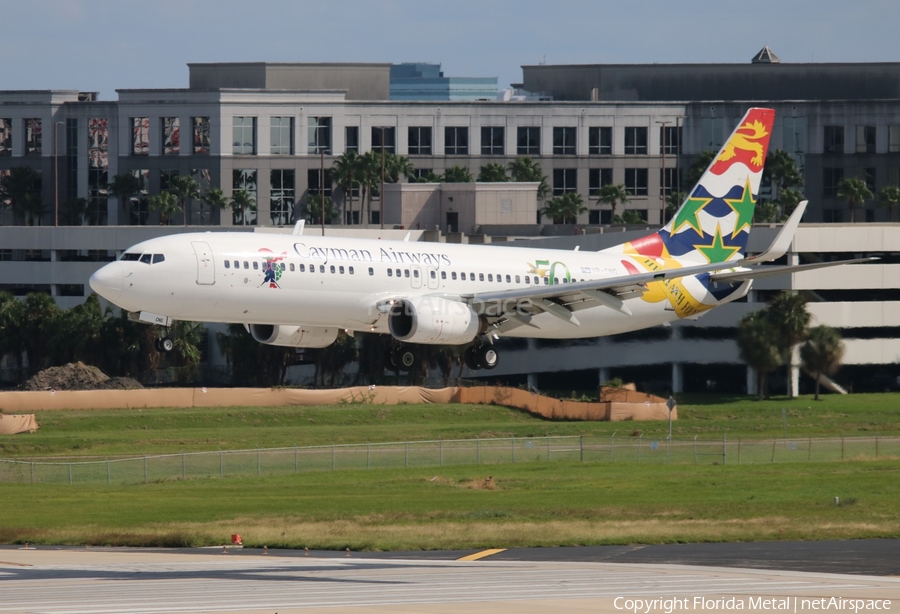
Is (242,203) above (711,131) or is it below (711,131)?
below

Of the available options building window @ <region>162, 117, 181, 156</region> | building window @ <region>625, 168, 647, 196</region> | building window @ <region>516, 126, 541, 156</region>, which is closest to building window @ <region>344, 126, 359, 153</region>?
building window @ <region>162, 117, 181, 156</region>

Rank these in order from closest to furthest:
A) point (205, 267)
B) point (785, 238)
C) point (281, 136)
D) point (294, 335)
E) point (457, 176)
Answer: point (205, 267) < point (294, 335) < point (785, 238) < point (281, 136) < point (457, 176)

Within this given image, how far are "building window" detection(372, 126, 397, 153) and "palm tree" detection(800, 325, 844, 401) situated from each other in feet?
250

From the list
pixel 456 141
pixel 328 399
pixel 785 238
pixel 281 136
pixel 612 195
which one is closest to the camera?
pixel 785 238

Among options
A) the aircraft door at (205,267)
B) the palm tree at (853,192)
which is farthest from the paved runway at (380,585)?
the palm tree at (853,192)

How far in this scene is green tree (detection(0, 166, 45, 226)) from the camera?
17029 cm

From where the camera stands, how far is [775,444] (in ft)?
278

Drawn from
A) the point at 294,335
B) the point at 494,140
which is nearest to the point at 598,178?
the point at 494,140

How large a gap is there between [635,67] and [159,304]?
143 metres

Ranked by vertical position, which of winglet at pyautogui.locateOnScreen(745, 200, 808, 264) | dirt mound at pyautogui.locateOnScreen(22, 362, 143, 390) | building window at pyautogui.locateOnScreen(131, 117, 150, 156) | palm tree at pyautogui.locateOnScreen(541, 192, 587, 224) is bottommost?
dirt mound at pyautogui.locateOnScreen(22, 362, 143, 390)

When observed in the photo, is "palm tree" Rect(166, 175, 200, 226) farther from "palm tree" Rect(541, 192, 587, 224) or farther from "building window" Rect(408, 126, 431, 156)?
"palm tree" Rect(541, 192, 587, 224)

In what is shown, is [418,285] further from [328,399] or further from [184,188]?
[184,188]

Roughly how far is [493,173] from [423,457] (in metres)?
93.1

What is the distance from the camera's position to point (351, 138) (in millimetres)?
173250
